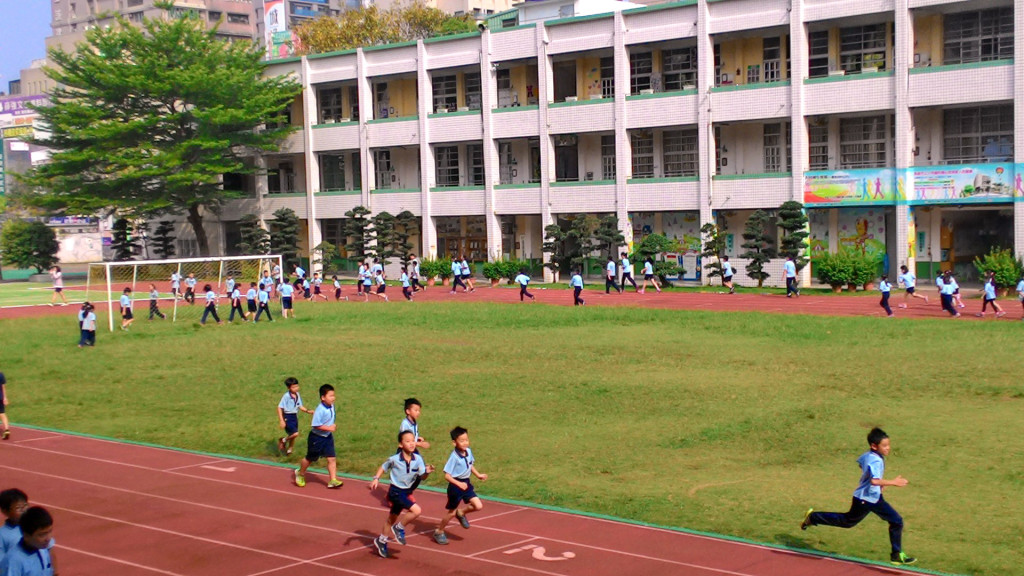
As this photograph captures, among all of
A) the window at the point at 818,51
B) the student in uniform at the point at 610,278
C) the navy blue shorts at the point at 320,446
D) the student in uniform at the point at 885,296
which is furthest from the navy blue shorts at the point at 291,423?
the window at the point at 818,51

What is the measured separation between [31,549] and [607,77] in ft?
159

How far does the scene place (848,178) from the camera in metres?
45.5

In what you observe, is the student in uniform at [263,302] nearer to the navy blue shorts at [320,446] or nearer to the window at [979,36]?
the navy blue shorts at [320,446]

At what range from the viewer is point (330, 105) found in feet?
215

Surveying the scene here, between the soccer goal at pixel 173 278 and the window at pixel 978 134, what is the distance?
1088 inches

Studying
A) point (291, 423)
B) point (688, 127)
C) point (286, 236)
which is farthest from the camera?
point (286, 236)

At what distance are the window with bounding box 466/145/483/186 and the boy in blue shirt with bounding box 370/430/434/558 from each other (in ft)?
156

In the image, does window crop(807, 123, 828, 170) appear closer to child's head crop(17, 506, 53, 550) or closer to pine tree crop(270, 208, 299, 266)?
pine tree crop(270, 208, 299, 266)

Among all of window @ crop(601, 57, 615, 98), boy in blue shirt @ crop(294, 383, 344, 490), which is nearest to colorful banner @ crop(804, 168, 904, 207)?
window @ crop(601, 57, 615, 98)

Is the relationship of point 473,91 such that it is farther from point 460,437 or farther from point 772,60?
point 460,437

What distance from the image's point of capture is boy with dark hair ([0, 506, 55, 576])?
816 cm

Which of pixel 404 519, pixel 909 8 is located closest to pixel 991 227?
pixel 909 8

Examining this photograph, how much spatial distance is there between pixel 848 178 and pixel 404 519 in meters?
37.3

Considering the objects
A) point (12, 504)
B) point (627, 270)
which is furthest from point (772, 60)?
point (12, 504)
